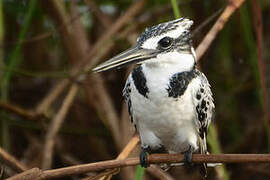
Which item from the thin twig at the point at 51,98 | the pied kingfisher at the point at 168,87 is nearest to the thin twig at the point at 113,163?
the pied kingfisher at the point at 168,87

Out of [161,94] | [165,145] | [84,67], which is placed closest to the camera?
[161,94]

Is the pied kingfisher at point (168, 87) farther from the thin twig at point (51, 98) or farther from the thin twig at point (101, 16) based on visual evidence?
the thin twig at point (101, 16)

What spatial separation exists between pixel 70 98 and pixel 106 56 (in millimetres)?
587

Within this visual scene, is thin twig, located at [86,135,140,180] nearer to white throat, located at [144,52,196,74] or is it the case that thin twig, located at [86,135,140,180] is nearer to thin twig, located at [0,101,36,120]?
white throat, located at [144,52,196,74]

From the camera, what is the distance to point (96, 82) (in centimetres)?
322

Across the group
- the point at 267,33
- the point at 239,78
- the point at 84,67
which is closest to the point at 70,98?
the point at 84,67

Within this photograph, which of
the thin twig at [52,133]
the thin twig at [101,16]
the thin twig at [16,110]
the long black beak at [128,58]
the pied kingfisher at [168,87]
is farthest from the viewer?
the thin twig at [101,16]

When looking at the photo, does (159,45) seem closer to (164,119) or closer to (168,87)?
(168,87)

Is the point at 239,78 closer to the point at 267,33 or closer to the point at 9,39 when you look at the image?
the point at 267,33

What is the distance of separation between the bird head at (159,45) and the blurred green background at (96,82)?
0.83m

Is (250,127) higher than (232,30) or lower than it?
lower

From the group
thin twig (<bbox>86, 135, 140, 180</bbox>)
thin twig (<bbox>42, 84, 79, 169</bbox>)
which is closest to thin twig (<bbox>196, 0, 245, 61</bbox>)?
thin twig (<bbox>86, 135, 140, 180</bbox>)

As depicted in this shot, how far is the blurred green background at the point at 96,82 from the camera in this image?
308cm

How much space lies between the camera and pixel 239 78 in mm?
3643
